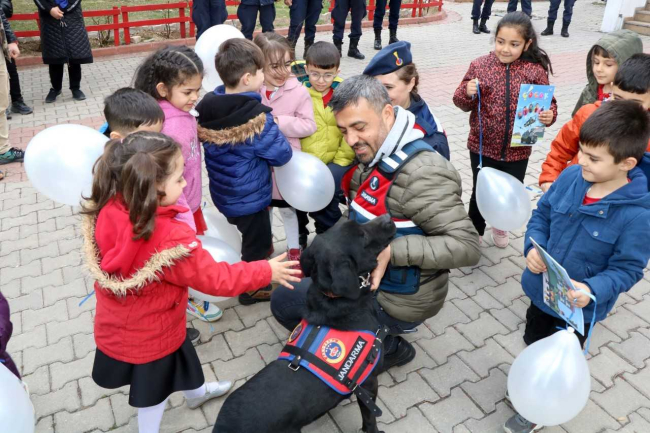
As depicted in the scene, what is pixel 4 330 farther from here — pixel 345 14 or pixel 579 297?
pixel 345 14

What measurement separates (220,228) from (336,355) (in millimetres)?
1517

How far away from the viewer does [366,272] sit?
2.21 meters

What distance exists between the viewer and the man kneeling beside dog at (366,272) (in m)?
2.11

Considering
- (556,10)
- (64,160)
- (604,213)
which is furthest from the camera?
(556,10)

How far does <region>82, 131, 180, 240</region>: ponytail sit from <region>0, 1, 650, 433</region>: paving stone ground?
4.43 feet

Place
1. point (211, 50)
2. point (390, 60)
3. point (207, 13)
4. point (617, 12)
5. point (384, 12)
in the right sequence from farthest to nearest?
point (617, 12) → point (384, 12) → point (207, 13) → point (211, 50) → point (390, 60)

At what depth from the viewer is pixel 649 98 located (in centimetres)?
293

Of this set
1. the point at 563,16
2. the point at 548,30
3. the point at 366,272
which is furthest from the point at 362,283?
the point at 563,16

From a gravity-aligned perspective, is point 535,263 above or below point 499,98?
below

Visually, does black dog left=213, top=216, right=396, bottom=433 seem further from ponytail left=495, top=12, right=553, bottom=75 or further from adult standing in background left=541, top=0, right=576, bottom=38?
adult standing in background left=541, top=0, right=576, bottom=38

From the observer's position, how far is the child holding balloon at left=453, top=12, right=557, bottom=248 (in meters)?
3.52

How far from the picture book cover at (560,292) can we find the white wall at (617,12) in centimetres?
1260

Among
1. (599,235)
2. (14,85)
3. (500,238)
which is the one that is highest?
(599,235)

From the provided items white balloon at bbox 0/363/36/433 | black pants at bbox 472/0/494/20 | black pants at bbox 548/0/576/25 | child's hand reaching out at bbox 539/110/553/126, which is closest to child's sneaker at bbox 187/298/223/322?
white balloon at bbox 0/363/36/433
